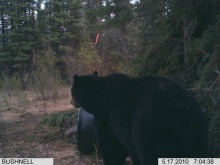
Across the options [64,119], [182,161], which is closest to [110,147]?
[182,161]

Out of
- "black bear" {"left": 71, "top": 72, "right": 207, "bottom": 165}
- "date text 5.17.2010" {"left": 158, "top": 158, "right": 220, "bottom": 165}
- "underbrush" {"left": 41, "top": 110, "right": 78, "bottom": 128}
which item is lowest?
"underbrush" {"left": 41, "top": 110, "right": 78, "bottom": 128}

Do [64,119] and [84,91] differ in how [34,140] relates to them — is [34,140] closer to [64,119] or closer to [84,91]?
[64,119]

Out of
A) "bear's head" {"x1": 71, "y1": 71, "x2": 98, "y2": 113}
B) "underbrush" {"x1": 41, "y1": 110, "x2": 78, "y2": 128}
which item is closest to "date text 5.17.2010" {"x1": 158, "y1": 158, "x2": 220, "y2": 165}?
"bear's head" {"x1": 71, "y1": 71, "x2": 98, "y2": 113}

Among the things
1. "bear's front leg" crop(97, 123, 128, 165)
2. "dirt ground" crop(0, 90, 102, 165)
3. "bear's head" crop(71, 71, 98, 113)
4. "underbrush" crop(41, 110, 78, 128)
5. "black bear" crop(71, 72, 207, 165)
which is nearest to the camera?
"black bear" crop(71, 72, 207, 165)

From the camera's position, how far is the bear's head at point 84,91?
5481 mm

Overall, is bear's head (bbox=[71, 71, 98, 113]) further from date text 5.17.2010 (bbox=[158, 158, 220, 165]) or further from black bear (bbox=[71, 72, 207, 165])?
date text 5.17.2010 (bbox=[158, 158, 220, 165])

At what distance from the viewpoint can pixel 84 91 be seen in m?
5.59

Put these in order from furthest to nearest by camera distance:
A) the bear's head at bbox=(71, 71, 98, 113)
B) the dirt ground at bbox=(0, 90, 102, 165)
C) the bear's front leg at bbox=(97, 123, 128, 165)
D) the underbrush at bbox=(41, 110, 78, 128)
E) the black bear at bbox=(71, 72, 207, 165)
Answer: the underbrush at bbox=(41, 110, 78, 128)
the dirt ground at bbox=(0, 90, 102, 165)
the bear's head at bbox=(71, 71, 98, 113)
the bear's front leg at bbox=(97, 123, 128, 165)
the black bear at bbox=(71, 72, 207, 165)

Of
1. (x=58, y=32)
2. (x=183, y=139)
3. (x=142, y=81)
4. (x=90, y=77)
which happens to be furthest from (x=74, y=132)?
(x=58, y=32)

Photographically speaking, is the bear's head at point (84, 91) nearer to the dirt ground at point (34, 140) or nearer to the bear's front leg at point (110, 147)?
the bear's front leg at point (110, 147)

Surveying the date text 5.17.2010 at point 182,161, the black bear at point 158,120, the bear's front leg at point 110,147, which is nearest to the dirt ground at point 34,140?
the bear's front leg at point 110,147

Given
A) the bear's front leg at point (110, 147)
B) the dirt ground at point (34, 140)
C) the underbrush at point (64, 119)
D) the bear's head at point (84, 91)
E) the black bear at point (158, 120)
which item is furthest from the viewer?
the underbrush at point (64, 119)

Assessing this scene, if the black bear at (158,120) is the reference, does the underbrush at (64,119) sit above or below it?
below

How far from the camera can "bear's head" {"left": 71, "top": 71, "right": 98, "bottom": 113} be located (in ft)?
18.0
